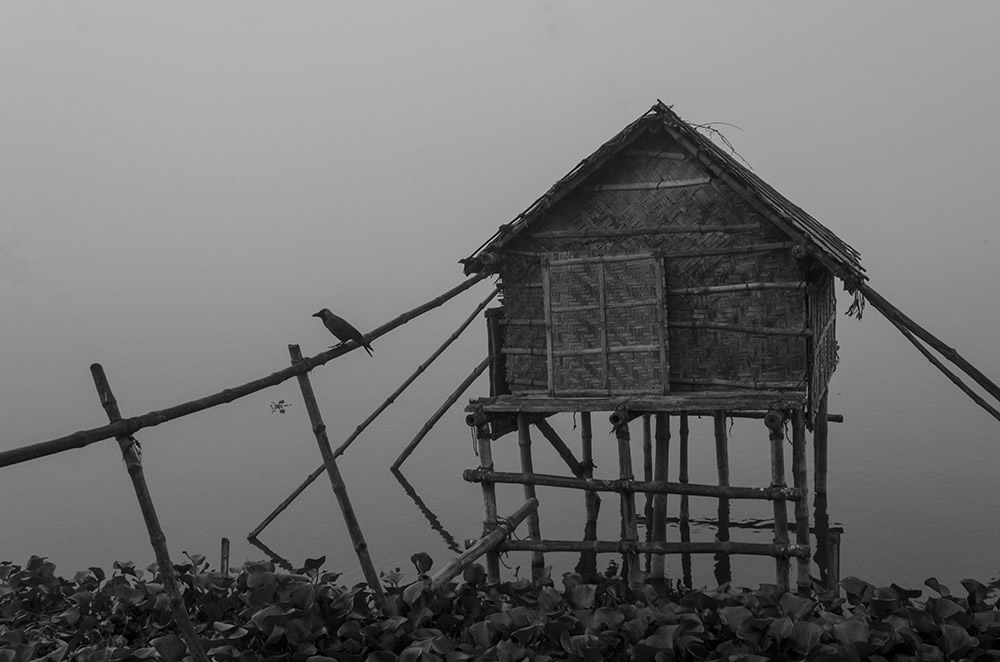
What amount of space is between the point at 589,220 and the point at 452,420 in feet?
57.4

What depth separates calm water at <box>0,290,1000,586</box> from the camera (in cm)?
1432

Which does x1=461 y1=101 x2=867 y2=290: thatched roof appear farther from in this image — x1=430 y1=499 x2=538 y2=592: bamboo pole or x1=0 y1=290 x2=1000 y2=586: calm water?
x1=0 y1=290 x2=1000 y2=586: calm water

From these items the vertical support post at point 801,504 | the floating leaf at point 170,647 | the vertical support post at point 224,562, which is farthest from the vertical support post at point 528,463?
the floating leaf at point 170,647

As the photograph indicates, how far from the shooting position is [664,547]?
31.9 ft

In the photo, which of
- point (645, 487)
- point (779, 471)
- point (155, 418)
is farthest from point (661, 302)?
point (155, 418)

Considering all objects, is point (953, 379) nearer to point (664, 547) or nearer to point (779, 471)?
point (779, 471)

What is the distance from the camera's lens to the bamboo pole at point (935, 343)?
324 inches

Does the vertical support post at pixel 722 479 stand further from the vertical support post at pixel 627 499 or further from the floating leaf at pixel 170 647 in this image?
the floating leaf at pixel 170 647

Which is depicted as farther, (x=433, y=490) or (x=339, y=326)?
(x=433, y=490)

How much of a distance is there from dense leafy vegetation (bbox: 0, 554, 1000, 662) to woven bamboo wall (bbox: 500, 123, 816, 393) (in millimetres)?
3025

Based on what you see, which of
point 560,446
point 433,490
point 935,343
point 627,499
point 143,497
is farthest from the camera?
point 433,490

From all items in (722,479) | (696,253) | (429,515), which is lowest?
(429,515)

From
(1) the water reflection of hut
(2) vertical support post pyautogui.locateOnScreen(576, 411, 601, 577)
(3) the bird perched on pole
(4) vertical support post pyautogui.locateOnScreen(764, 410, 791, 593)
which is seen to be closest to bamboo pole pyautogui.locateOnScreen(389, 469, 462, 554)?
(2) vertical support post pyautogui.locateOnScreen(576, 411, 601, 577)

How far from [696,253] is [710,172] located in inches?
35.4
